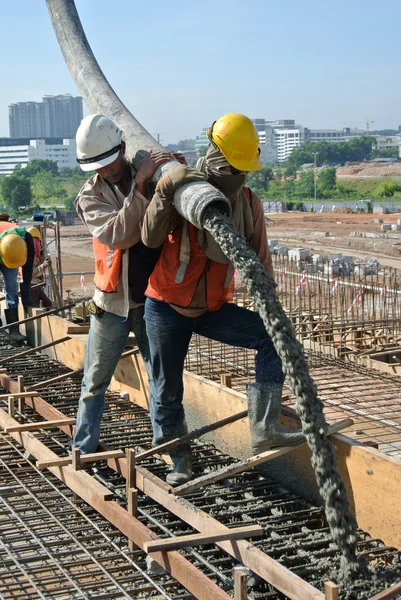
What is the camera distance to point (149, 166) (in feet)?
14.4

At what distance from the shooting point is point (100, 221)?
4.41m

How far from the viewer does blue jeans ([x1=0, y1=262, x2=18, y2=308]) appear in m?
9.21

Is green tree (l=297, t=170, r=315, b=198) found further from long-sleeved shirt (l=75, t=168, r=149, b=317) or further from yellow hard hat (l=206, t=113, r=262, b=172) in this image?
yellow hard hat (l=206, t=113, r=262, b=172)

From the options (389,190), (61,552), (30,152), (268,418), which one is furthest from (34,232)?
(30,152)

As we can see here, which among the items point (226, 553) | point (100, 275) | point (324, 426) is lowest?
point (226, 553)

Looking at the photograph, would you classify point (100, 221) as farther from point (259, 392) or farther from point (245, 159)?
point (259, 392)

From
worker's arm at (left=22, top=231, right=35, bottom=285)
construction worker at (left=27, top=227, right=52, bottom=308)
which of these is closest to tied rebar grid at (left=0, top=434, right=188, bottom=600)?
worker's arm at (left=22, top=231, right=35, bottom=285)

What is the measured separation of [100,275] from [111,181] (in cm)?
53

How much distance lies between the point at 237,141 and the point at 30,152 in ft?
626

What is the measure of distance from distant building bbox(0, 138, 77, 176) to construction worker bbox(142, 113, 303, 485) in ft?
607

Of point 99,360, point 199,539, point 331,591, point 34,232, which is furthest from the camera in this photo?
point 34,232

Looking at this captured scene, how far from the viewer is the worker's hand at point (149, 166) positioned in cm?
438

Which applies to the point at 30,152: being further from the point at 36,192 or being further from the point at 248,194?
the point at 248,194

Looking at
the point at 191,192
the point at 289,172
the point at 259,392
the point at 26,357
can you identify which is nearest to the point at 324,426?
the point at 259,392
